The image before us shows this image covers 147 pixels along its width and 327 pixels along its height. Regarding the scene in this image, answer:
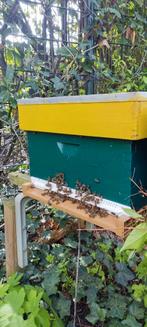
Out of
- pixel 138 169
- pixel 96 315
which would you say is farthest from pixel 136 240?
pixel 96 315

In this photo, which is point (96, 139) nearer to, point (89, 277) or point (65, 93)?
point (89, 277)

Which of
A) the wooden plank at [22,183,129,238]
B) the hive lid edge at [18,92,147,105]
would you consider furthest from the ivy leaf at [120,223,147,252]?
the hive lid edge at [18,92,147,105]

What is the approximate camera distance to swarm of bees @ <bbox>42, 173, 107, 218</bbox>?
2.32ft

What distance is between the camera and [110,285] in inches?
46.6

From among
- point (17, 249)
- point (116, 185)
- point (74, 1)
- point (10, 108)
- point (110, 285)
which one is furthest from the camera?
point (74, 1)

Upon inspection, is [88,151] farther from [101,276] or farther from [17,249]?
[101,276]

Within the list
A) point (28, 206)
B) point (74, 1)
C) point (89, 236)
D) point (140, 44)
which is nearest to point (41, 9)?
point (74, 1)

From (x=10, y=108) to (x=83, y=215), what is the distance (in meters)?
0.80

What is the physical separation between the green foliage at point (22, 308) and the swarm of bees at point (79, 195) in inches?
14.1

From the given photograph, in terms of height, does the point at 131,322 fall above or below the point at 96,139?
below

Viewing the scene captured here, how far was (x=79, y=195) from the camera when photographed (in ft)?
2.48

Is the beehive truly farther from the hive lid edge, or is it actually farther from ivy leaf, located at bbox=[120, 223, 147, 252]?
ivy leaf, located at bbox=[120, 223, 147, 252]

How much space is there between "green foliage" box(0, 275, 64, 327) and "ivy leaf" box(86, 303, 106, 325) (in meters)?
0.11

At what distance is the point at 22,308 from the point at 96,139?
0.65 meters
